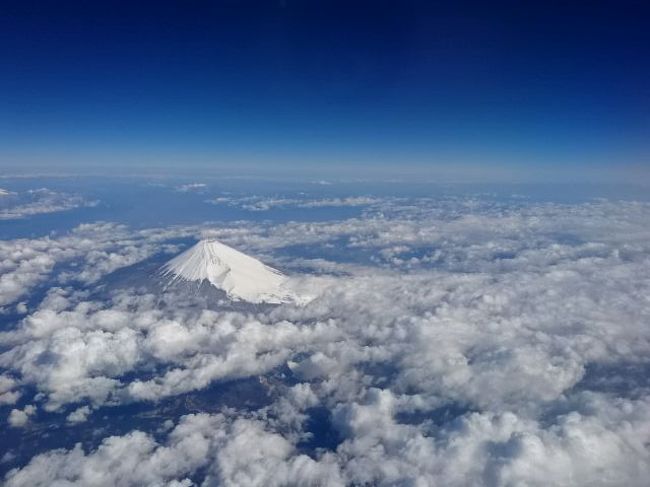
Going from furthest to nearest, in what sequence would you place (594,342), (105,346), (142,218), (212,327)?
1. (142,218)
2. (212,327)
3. (105,346)
4. (594,342)

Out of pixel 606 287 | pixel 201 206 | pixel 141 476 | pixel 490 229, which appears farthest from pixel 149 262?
pixel 201 206

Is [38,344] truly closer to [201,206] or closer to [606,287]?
[606,287]

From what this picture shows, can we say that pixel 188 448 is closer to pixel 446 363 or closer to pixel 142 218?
pixel 446 363

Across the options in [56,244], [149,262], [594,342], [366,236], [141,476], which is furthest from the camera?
[366,236]

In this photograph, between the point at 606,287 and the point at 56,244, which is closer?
the point at 606,287

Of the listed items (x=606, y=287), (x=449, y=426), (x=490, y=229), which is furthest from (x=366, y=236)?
(x=449, y=426)

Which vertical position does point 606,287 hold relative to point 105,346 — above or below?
above
